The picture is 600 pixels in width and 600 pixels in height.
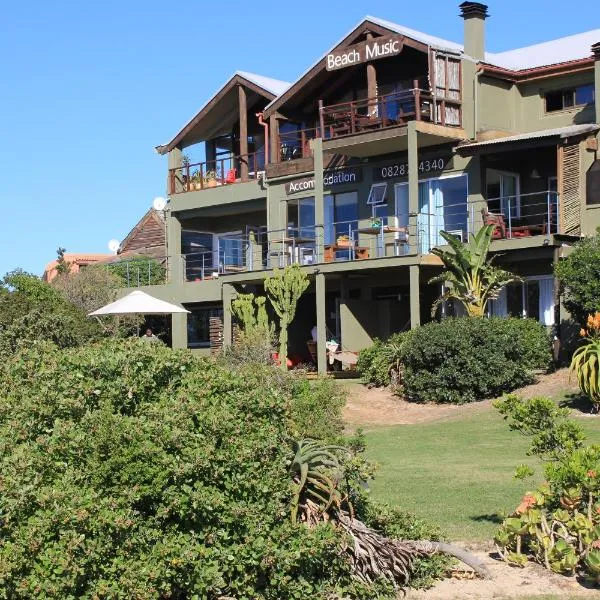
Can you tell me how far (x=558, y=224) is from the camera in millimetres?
27938

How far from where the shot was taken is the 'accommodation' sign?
1242 inches

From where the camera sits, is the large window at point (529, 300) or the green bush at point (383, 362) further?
the large window at point (529, 300)

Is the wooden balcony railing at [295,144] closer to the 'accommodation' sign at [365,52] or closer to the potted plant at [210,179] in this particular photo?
the potted plant at [210,179]

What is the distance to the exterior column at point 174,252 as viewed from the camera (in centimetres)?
3919

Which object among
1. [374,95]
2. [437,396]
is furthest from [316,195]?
[437,396]

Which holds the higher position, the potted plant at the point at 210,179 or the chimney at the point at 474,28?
the chimney at the point at 474,28

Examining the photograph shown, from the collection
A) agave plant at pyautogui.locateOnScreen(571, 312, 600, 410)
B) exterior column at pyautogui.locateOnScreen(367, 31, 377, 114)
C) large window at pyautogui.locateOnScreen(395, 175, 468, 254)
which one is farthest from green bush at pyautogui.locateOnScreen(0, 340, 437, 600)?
exterior column at pyautogui.locateOnScreen(367, 31, 377, 114)

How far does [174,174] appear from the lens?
132ft

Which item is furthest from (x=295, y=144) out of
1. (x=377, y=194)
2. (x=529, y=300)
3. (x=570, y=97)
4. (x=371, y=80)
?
(x=529, y=300)

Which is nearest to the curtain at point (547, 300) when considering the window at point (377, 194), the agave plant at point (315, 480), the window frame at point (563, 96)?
the window frame at point (563, 96)

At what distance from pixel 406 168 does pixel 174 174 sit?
36.1 feet

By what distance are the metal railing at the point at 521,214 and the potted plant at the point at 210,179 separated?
11.8 m

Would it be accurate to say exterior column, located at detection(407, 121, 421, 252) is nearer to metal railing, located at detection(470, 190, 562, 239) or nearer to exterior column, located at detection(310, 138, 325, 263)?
metal railing, located at detection(470, 190, 562, 239)

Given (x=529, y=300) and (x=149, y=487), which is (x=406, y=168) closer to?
(x=529, y=300)
